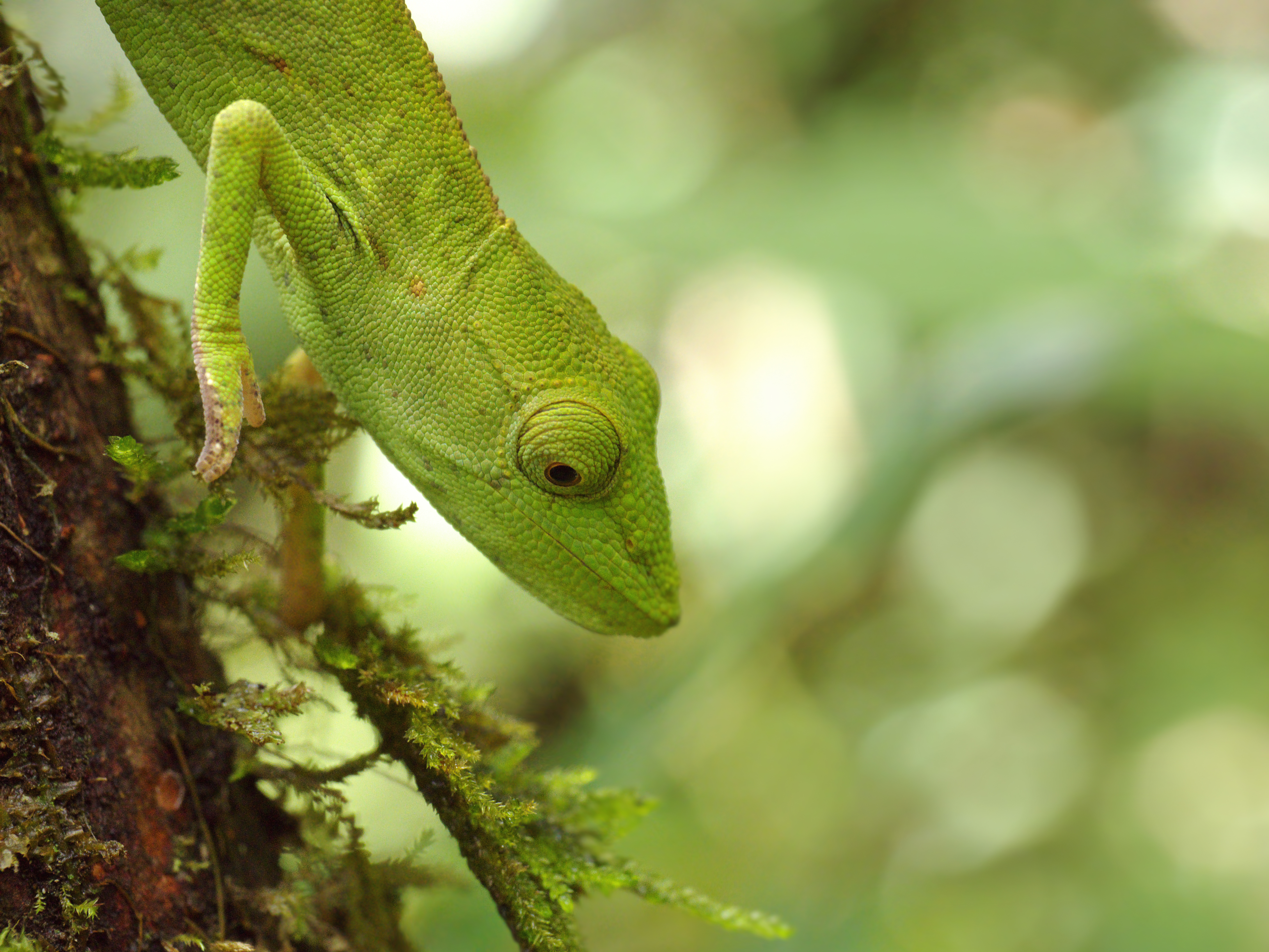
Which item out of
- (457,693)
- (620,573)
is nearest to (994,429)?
(620,573)

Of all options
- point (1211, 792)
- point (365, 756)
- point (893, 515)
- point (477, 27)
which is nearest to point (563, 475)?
point (365, 756)

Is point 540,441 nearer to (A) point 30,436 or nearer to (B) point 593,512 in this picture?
(B) point 593,512

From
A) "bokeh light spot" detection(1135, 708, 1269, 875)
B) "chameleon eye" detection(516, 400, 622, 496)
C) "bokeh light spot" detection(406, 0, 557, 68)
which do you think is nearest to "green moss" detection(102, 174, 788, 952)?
"chameleon eye" detection(516, 400, 622, 496)

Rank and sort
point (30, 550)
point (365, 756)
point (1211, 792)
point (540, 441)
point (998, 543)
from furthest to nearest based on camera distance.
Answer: point (998, 543), point (1211, 792), point (540, 441), point (365, 756), point (30, 550)

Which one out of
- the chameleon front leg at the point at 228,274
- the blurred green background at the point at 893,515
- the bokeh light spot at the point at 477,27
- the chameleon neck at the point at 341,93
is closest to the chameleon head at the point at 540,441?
the chameleon neck at the point at 341,93

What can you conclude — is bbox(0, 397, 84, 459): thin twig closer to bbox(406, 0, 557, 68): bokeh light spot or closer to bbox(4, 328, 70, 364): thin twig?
bbox(4, 328, 70, 364): thin twig

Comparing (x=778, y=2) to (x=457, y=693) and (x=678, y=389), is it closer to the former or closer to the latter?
(x=678, y=389)
